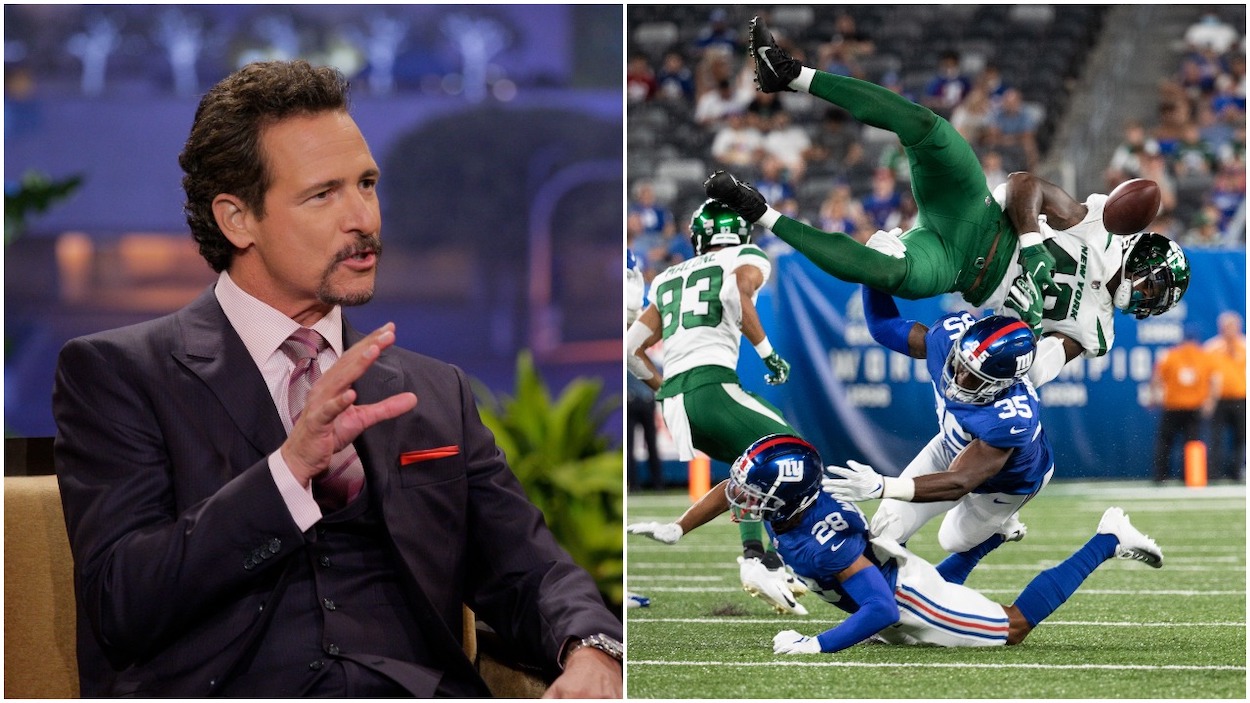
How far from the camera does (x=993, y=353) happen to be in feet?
5.69

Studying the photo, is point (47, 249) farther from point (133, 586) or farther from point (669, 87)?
point (133, 586)

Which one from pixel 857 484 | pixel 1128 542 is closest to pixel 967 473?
pixel 857 484

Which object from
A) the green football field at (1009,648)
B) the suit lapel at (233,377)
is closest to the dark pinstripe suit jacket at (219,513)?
the suit lapel at (233,377)

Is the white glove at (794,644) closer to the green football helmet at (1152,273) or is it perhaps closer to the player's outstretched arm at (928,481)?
the player's outstretched arm at (928,481)

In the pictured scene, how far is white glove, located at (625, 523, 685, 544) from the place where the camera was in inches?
83.6

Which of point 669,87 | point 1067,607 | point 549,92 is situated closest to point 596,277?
point 549,92

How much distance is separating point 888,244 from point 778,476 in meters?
0.38

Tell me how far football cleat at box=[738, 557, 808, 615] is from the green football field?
23 millimetres

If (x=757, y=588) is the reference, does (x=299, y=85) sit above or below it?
above

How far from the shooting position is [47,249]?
184 inches

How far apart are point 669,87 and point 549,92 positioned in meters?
2.65

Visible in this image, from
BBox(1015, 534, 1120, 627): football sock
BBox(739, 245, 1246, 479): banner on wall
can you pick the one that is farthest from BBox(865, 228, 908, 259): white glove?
BBox(1015, 534, 1120, 627): football sock

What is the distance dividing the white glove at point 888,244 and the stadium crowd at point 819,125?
0.15 feet

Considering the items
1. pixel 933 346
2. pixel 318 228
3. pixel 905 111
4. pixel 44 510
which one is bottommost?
pixel 44 510
